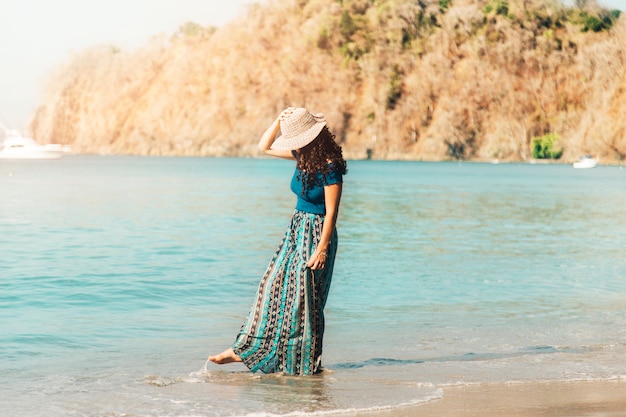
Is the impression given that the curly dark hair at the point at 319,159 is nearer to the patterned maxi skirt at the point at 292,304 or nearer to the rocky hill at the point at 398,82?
the patterned maxi skirt at the point at 292,304

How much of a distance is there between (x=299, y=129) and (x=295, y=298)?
1.06m

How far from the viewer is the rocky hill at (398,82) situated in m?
108

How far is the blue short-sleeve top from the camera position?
6211mm

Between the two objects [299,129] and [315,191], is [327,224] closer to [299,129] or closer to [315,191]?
[315,191]

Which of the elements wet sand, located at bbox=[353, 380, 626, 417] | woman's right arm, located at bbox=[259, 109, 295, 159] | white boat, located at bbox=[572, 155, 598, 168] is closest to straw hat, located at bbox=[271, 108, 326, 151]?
woman's right arm, located at bbox=[259, 109, 295, 159]

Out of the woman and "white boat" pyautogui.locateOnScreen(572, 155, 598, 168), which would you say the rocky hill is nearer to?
"white boat" pyautogui.locateOnScreen(572, 155, 598, 168)

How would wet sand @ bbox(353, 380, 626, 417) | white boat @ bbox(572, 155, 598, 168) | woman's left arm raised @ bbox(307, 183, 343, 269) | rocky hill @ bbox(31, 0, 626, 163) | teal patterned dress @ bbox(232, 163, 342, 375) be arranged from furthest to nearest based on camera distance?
rocky hill @ bbox(31, 0, 626, 163), white boat @ bbox(572, 155, 598, 168), teal patterned dress @ bbox(232, 163, 342, 375), woman's left arm raised @ bbox(307, 183, 343, 269), wet sand @ bbox(353, 380, 626, 417)

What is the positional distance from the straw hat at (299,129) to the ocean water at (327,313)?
5.03ft

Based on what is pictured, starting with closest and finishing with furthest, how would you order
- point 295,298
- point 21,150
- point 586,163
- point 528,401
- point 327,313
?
1. point 528,401
2. point 295,298
3. point 327,313
4. point 586,163
5. point 21,150

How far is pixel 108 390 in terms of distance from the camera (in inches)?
254

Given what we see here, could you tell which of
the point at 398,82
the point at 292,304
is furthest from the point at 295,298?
the point at 398,82

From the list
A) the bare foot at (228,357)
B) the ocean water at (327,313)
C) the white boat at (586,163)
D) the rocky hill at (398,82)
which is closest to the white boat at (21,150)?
the rocky hill at (398,82)

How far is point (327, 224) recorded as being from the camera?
621 centimetres

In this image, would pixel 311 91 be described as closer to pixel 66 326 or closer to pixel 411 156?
pixel 411 156
